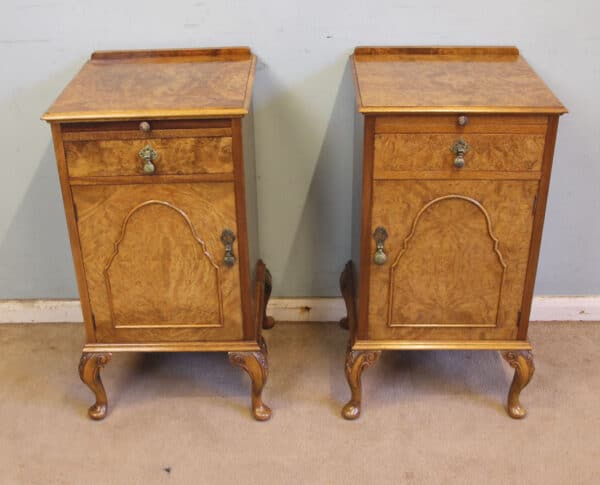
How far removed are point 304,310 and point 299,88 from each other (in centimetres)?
68

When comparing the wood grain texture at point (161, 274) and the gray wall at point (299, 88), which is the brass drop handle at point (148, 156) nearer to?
the wood grain texture at point (161, 274)

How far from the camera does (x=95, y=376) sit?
74.2 inches

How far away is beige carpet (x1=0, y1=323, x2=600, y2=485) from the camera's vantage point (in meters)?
1.77

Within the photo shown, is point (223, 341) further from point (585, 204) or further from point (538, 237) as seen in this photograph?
point (585, 204)

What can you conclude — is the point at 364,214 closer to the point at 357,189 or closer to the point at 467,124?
the point at 357,189

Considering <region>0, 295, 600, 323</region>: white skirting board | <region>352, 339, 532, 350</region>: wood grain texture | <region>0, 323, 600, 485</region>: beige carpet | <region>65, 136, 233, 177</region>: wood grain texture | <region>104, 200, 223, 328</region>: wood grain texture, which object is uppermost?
<region>65, 136, 233, 177</region>: wood grain texture

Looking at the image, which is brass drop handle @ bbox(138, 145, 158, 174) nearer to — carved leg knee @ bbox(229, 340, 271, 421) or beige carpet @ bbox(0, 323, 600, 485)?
carved leg knee @ bbox(229, 340, 271, 421)

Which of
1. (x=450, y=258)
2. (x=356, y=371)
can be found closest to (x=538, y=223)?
(x=450, y=258)

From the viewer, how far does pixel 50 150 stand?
2.06 metres

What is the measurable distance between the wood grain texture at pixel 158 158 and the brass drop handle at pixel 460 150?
47 centimetres

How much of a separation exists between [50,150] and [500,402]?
1368mm

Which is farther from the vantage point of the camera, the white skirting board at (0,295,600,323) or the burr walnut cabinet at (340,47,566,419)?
the white skirting board at (0,295,600,323)

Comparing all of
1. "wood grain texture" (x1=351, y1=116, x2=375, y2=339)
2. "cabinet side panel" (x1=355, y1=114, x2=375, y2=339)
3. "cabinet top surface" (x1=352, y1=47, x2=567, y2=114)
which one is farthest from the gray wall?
"wood grain texture" (x1=351, y1=116, x2=375, y2=339)

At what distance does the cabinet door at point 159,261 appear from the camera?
166cm
